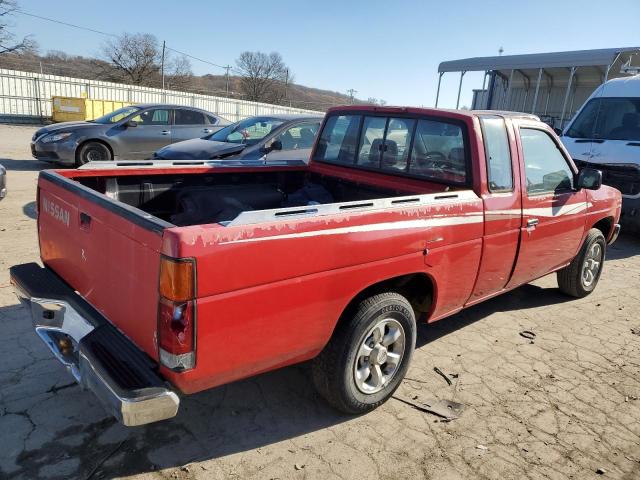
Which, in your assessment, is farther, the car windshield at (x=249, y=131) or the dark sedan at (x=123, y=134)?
the dark sedan at (x=123, y=134)

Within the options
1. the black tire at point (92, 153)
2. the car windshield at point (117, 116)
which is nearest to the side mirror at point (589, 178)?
the black tire at point (92, 153)

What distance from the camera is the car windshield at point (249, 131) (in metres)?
8.63

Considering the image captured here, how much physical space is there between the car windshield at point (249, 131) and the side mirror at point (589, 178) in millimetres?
5344

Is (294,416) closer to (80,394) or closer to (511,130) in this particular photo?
(80,394)

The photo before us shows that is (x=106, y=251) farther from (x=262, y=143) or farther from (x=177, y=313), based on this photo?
(x=262, y=143)

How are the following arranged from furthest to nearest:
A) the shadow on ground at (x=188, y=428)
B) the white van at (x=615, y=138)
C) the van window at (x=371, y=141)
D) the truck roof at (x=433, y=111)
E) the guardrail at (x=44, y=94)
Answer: the guardrail at (x=44, y=94) < the white van at (x=615, y=138) < the van window at (x=371, y=141) < the truck roof at (x=433, y=111) < the shadow on ground at (x=188, y=428)

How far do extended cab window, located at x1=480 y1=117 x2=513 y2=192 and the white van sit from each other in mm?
5134

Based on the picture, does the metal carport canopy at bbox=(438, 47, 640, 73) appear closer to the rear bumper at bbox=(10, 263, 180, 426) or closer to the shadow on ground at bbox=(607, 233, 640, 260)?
the shadow on ground at bbox=(607, 233, 640, 260)

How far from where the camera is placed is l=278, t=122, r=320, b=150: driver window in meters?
8.48

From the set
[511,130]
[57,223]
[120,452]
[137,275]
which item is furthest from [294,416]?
[511,130]

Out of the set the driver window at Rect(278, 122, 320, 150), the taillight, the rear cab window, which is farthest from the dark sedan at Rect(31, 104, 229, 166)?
the taillight

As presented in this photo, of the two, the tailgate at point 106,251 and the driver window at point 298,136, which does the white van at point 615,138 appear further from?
the tailgate at point 106,251

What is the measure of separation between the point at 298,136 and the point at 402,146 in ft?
15.9

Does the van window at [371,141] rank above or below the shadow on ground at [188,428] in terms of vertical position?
above
